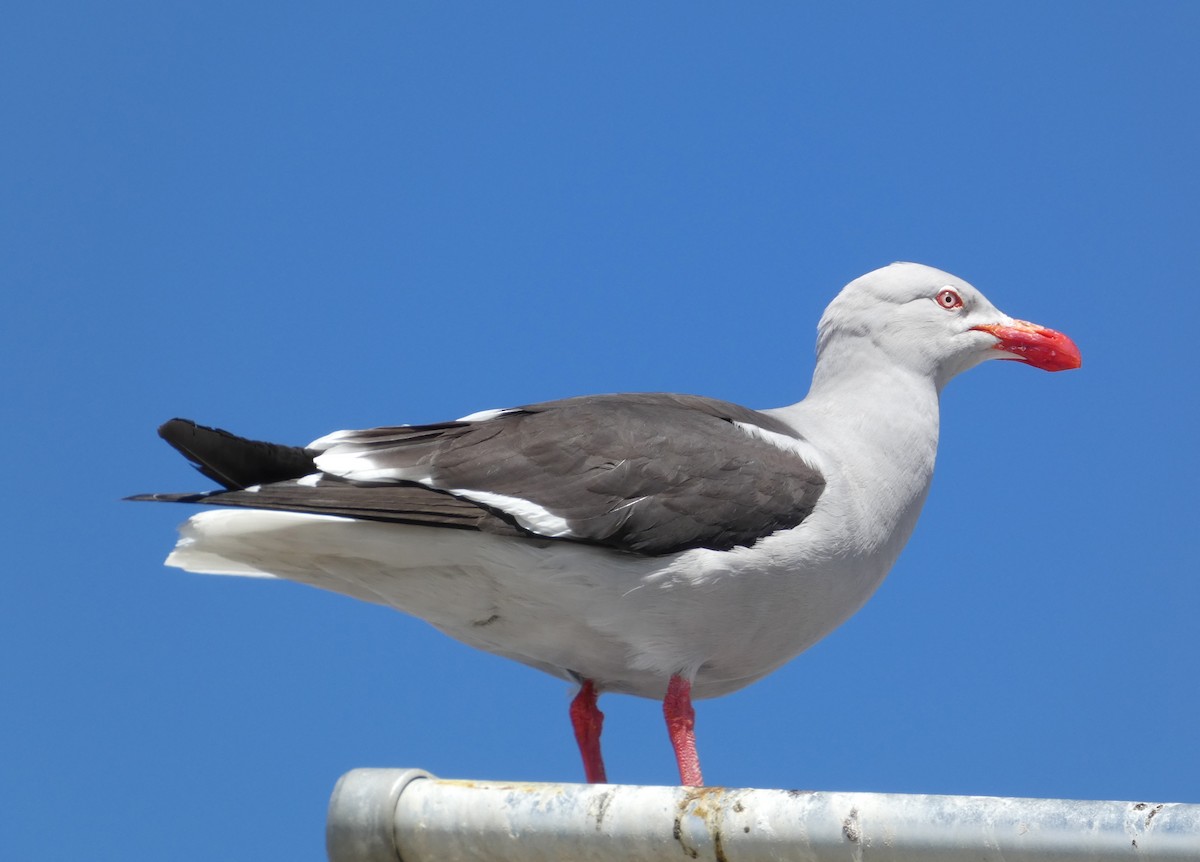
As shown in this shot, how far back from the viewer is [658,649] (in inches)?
200

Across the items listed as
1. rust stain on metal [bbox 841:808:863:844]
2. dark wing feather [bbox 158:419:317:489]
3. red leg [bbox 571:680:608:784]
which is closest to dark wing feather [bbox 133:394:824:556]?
dark wing feather [bbox 158:419:317:489]

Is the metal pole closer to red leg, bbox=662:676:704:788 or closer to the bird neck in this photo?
red leg, bbox=662:676:704:788

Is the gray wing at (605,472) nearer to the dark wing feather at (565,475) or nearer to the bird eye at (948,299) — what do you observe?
the dark wing feather at (565,475)

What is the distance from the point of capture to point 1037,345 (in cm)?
648

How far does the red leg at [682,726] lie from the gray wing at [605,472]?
1.69 ft

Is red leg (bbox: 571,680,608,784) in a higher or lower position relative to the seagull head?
lower

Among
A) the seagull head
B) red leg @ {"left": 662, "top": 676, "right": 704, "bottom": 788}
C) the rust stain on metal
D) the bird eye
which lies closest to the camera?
the rust stain on metal

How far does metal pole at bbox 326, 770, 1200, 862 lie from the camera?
2.60 metres

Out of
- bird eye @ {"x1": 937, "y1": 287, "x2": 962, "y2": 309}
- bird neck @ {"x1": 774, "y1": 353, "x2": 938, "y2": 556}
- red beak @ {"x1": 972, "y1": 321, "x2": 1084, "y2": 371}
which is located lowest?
bird neck @ {"x1": 774, "y1": 353, "x2": 938, "y2": 556}

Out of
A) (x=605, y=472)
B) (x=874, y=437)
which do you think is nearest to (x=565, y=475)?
(x=605, y=472)

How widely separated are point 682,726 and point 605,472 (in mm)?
911

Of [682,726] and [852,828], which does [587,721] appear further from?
[852,828]

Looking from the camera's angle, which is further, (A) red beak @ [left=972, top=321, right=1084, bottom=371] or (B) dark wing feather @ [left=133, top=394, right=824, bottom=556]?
(A) red beak @ [left=972, top=321, right=1084, bottom=371]

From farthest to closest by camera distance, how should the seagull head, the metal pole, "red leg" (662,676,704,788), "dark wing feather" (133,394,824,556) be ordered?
the seagull head → "red leg" (662,676,704,788) → "dark wing feather" (133,394,824,556) → the metal pole
